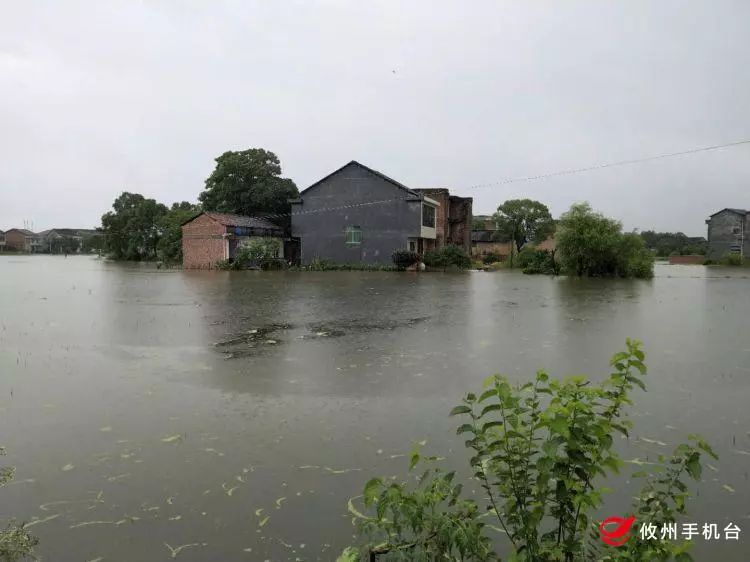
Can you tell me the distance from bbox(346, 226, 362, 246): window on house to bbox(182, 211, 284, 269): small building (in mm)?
6759

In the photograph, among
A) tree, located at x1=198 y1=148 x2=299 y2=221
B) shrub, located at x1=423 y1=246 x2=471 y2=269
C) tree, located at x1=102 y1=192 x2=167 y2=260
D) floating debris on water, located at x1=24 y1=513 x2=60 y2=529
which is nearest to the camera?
floating debris on water, located at x1=24 y1=513 x2=60 y2=529

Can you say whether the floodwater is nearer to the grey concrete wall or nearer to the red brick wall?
the grey concrete wall

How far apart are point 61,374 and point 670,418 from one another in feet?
24.5

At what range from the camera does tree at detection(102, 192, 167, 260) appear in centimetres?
6544

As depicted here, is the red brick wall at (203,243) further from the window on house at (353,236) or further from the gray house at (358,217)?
the window on house at (353,236)

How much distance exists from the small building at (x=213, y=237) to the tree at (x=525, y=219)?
32.0m

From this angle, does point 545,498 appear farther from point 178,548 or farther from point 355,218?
point 355,218

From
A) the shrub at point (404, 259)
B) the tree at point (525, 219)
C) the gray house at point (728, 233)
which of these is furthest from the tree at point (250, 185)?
the gray house at point (728, 233)

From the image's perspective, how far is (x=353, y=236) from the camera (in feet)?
127

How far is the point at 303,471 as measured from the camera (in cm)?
425

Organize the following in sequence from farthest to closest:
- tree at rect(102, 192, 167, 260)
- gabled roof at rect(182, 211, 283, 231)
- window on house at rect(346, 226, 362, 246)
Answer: tree at rect(102, 192, 167, 260) < window on house at rect(346, 226, 362, 246) < gabled roof at rect(182, 211, 283, 231)

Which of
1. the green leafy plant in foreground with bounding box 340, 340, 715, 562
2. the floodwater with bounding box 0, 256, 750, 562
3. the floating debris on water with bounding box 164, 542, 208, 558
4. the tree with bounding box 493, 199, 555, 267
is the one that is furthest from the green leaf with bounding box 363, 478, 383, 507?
the tree with bounding box 493, 199, 555, 267

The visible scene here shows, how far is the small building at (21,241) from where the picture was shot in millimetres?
117188

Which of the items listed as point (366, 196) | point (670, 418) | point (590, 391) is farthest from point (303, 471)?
point (366, 196)
